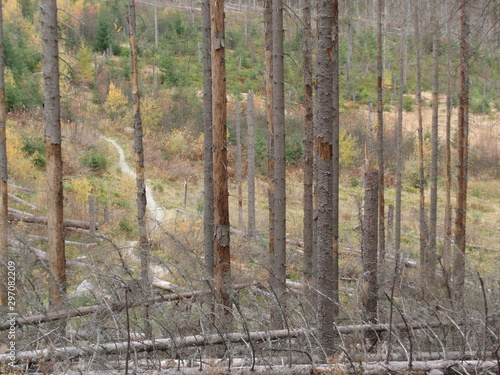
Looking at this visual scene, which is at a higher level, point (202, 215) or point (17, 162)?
point (17, 162)

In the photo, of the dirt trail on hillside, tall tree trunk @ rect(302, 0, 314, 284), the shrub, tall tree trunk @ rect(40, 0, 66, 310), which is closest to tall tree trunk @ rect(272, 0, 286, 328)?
tall tree trunk @ rect(302, 0, 314, 284)

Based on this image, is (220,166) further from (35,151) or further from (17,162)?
(35,151)

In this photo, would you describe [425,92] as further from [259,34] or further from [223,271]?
[223,271]

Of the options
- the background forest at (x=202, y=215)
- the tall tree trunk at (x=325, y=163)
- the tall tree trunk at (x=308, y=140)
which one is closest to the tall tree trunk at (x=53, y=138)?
the background forest at (x=202, y=215)

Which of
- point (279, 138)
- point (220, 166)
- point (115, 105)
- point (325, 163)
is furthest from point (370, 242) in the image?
point (115, 105)

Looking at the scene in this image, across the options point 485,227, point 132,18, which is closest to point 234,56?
point 485,227

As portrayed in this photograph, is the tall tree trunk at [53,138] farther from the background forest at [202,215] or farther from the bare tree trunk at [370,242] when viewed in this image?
the bare tree trunk at [370,242]

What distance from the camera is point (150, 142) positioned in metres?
33.0

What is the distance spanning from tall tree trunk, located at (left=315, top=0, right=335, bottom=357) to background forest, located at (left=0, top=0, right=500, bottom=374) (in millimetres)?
248

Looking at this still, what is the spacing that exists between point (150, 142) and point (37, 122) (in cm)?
769

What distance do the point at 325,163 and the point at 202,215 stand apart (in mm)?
15127

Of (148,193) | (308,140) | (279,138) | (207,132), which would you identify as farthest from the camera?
(148,193)

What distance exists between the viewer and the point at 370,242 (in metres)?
6.17

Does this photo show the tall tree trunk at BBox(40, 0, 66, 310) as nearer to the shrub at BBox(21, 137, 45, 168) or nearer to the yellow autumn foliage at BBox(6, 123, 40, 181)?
the yellow autumn foliage at BBox(6, 123, 40, 181)
